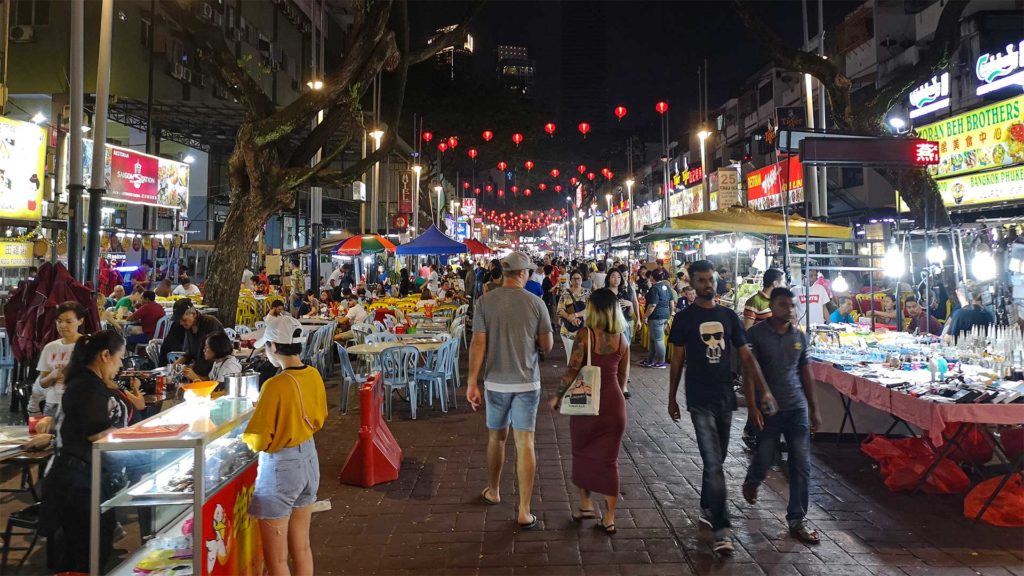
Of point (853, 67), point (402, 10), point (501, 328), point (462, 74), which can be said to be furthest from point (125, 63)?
point (853, 67)

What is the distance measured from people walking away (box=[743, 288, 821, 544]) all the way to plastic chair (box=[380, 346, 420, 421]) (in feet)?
15.9

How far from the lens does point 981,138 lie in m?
11.6

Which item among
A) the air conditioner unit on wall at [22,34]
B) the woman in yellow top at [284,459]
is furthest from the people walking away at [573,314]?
the air conditioner unit on wall at [22,34]

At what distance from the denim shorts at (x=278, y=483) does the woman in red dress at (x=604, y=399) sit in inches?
80.6

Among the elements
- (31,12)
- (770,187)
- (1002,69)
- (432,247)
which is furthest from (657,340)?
(31,12)

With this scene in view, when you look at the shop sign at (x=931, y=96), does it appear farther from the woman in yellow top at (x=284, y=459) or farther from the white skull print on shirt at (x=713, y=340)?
the woman in yellow top at (x=284, y=459)

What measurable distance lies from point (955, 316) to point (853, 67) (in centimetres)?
1854

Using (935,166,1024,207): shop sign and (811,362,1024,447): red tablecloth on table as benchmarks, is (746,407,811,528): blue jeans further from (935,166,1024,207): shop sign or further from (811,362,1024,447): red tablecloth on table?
(935,166,1024,207): shop sign

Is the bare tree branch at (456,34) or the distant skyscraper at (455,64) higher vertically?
the distant skyscraper at (455,64)

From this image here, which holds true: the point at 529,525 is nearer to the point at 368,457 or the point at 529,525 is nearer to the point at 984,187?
the point at 368,457

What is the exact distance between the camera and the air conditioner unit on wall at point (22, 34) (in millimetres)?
18766

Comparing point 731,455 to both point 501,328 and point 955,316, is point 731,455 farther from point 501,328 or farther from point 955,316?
point 955,316

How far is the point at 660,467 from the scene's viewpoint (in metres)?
6.43

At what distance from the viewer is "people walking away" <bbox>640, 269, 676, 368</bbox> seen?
12000 mm
